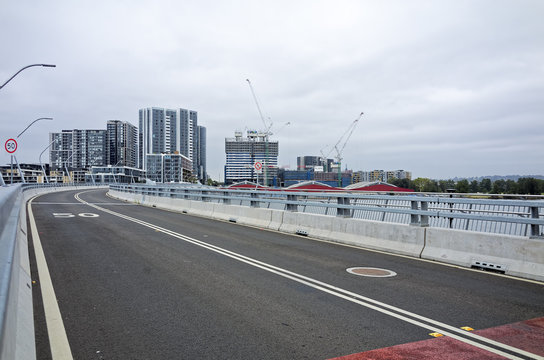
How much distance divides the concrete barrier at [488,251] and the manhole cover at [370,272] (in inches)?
75.9

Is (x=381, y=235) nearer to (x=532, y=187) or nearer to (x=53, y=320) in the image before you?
(x=53, y=320)

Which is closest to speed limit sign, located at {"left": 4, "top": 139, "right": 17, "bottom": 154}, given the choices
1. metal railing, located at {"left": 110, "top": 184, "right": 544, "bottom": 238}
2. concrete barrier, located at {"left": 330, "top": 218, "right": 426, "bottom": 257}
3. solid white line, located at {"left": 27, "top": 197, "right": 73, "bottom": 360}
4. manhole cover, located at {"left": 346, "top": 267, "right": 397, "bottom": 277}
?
metal railing, located at {"left": 110, "top": 184, "right": 544, "bottom": 238}

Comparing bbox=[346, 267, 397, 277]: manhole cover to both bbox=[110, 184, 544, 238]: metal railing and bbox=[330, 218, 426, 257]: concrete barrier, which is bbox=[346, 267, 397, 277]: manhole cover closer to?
bbox=[330, 218, 426, 257]: concrete barrier

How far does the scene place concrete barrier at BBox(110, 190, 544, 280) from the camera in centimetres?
808

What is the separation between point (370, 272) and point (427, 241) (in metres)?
2.56

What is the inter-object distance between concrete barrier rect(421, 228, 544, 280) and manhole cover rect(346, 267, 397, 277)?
1927 mm

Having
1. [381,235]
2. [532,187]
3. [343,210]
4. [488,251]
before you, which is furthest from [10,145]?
[532,187]

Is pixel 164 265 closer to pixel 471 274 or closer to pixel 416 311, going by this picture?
pixel 416 311

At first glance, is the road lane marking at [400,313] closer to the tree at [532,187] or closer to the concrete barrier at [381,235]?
the concrete barrier at [381,235]

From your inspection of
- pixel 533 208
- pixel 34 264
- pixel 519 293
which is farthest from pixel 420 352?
pixel 34 264

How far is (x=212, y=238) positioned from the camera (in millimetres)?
13219

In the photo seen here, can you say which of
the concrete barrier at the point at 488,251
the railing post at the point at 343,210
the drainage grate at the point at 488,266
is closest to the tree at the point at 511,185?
the railing post at the point at 343,210

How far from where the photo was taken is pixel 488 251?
8.72 metres

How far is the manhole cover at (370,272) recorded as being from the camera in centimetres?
821
